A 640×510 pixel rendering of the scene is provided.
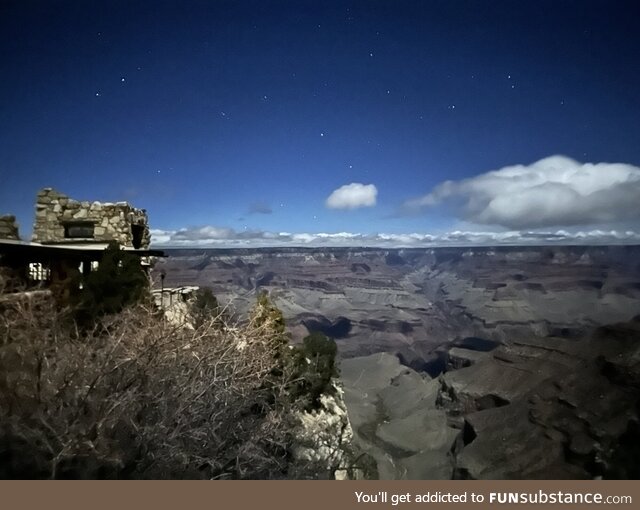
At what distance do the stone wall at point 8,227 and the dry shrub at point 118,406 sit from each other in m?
2.65

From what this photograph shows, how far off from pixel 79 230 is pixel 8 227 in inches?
84.4

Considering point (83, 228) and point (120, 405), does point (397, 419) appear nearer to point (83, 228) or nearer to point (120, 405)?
point (83, 228)

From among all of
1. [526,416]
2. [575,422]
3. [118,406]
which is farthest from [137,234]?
[526,416]

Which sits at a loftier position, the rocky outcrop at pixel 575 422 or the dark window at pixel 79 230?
the dark window at pixel 79 230

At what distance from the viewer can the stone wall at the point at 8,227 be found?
10148 millimetres

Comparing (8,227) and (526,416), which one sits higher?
(8,227)

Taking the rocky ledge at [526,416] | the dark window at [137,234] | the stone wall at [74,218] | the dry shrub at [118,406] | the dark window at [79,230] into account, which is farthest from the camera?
the dark window at [137,234]

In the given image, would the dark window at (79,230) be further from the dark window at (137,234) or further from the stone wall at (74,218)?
the dark window at (137,234)

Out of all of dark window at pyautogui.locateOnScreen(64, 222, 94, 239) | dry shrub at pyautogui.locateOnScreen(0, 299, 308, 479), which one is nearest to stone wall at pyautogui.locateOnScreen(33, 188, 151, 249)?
dark window at pyautogui.locateOnScreen(64, 222, 94, 239)

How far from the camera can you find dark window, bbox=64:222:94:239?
12305 millimetres

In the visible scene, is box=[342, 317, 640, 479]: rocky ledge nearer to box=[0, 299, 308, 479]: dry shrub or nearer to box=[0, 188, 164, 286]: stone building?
box=[0, 299, 308, 479]: dry shrub

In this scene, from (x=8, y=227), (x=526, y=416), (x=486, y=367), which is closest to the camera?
(x=8, y=227)

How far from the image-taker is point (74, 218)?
40.3 feet

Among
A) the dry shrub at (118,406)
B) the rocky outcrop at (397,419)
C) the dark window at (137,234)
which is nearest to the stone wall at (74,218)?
the dark window at (137,234)
